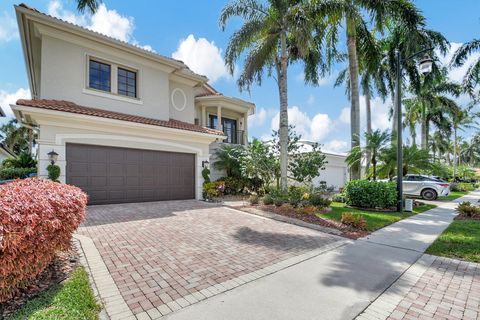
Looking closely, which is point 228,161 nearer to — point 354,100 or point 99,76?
point 99,76

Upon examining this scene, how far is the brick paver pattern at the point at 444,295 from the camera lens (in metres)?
3.25

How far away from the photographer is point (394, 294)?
3746 mm

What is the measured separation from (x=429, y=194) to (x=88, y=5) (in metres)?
22.3

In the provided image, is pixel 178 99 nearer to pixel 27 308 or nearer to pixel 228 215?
pixel 228 215

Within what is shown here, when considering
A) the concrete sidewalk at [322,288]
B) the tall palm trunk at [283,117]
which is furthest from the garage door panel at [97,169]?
the concrete sidewalk at [322,288]

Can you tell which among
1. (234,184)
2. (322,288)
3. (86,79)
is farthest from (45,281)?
(234,184)

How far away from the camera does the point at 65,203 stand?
3.93m

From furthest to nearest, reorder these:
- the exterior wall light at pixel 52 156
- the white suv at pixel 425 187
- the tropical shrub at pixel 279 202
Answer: the white suv at pixel 425 187
the tropical shrub at pixel 279 202
the exterior wall light at pixel 52 156

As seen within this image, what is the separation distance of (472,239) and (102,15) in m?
15.7

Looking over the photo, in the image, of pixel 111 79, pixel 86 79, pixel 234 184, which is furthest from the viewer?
pixel 234 184

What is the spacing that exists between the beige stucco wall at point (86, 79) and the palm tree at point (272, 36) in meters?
4.24

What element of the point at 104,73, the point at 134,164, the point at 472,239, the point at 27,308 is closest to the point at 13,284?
the point at 27,308

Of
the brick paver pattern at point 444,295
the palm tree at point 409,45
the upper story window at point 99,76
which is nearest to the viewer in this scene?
the brick paver pattern at point 444,295

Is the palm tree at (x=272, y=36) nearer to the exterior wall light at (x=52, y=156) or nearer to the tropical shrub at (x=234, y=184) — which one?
the tropical shrub at (x=234, y=184)
